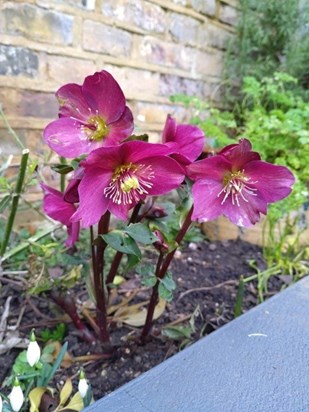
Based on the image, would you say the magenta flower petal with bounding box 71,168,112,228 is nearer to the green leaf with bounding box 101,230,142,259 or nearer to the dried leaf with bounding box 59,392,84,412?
the green leaf with bounding box 101,230,142,259

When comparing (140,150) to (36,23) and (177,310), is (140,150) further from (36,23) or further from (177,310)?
(36,23)

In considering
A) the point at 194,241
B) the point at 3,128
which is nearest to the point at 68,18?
the point at 3,128

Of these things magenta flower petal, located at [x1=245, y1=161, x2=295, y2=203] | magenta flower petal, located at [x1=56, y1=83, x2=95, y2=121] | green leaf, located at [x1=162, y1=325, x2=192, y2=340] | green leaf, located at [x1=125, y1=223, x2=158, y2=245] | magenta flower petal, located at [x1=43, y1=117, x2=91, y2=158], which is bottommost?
green leaf, located at [x1=162, y1=325, x2=192, y2=340]

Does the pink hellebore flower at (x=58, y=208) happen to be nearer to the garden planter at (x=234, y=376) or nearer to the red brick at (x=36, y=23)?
the garden planter at (x=234, y=376)

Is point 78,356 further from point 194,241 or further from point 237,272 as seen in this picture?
point 194,241

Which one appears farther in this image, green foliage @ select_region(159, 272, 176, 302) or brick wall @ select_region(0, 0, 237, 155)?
brick wall @ select_region(0, 0, 237, 155)

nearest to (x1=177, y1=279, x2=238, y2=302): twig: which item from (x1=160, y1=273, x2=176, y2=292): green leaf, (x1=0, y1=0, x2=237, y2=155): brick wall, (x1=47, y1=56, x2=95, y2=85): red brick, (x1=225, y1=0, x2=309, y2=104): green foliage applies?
(x1=160, y1=273, x2=176, y2=292): green leaf

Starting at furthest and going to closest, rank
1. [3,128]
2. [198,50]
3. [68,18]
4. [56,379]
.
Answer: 1. [198,50]
2. [68,18]
3. [3,128]
4. [56,379]

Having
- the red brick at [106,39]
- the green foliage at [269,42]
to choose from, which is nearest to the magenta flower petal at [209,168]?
the red brick at [106,39]
